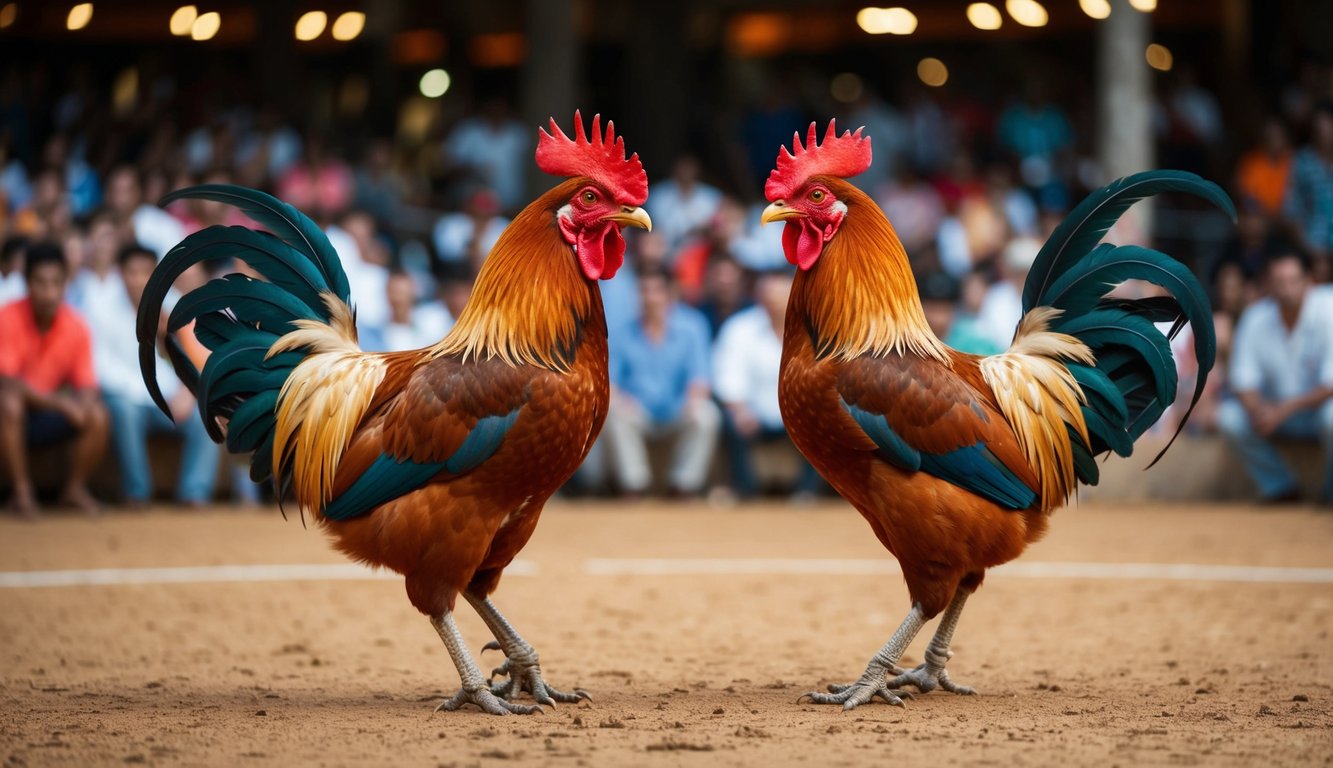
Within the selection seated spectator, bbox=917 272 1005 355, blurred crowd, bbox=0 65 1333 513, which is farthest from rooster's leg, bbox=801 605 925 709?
seated spectator, bbox=917 272 1005 355

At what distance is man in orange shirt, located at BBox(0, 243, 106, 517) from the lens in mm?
11281

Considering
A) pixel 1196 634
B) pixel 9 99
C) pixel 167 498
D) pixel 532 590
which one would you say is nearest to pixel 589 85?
pixel 9 99

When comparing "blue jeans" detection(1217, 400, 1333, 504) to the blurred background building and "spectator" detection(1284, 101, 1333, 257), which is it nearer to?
the blurred background building

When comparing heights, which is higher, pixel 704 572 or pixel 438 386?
pixel 438 386

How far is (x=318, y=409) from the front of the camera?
18.5ft

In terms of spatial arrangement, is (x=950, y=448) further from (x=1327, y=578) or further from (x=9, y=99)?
(x=9, y=99)

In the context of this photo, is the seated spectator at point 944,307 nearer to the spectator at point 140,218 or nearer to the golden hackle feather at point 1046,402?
the golden hackle feather at point 1046,402

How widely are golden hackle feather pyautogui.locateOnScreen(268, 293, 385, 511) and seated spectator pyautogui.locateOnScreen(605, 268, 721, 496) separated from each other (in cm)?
690

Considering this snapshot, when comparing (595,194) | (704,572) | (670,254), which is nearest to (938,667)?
(595,194)

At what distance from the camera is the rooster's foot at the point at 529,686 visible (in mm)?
5617

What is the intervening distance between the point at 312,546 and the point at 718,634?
12.7 ft

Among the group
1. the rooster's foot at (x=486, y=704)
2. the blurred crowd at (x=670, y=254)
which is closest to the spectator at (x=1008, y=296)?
the blurred crowd at (x=670, y=254)

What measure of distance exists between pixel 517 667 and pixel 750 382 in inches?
288

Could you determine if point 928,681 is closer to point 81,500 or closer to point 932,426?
point 932,426
